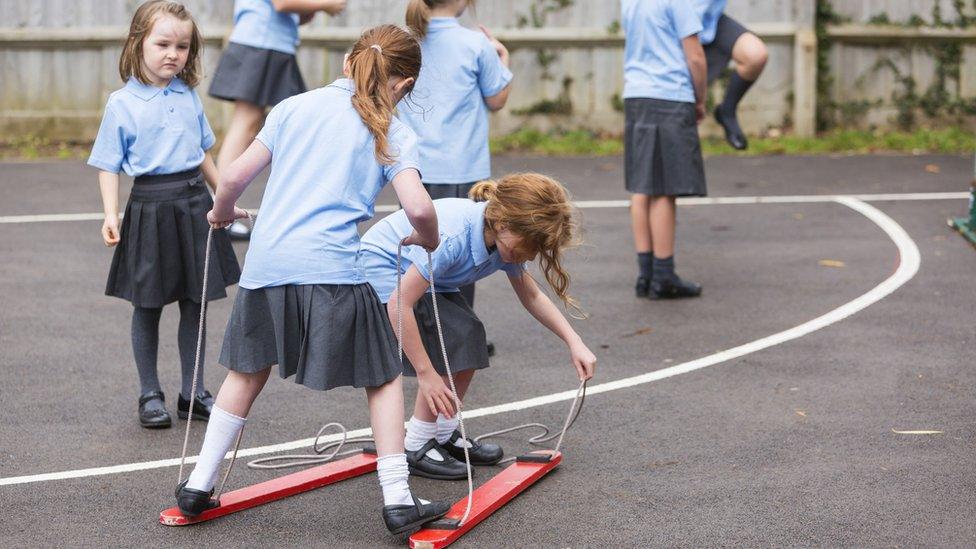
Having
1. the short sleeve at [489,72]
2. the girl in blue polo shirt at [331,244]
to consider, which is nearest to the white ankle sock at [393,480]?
the girl in blue polo shirt at [331,244]

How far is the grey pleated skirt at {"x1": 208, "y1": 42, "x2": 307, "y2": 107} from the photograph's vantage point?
28.9ft

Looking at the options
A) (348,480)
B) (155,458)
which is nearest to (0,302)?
(155,458)

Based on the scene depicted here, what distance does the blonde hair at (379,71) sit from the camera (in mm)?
4160

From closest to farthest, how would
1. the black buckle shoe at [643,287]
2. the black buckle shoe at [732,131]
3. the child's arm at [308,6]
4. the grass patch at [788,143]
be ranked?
1. the black buckle shoe at [643,287]
2. the child's arm at [308,6]
3. the black buckle shoe at [732,131]
4. the grass patch at [788,143]

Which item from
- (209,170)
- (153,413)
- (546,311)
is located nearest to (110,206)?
(209,170)

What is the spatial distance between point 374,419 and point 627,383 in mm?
2062

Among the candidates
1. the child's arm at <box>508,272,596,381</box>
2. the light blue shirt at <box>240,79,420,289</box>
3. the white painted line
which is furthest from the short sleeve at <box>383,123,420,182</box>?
the white painted line

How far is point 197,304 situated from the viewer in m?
5.64

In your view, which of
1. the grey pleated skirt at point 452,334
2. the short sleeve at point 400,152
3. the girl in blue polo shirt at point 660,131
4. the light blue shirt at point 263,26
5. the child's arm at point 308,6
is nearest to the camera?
the short sleeve at point 400,152

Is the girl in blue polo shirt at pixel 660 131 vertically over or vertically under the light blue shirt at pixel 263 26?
under

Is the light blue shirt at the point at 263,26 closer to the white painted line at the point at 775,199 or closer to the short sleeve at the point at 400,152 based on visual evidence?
the white painted line at the point at 775,199

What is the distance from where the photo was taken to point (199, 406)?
18.2 ft

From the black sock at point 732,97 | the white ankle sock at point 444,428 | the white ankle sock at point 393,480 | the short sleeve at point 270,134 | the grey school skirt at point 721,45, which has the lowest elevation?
the white ankle sock at point 444,428

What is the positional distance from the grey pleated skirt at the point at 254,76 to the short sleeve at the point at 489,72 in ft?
9.25
